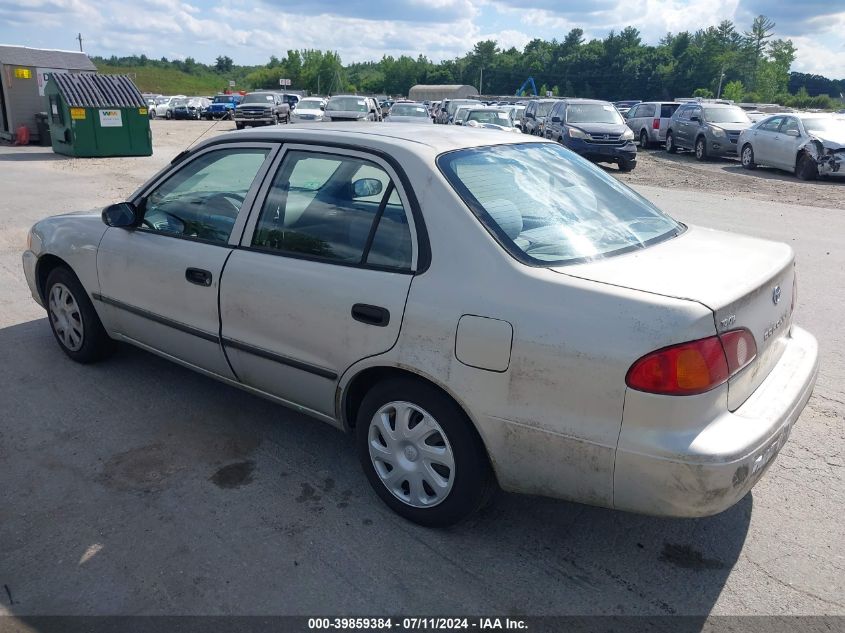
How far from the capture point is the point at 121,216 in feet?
13.7

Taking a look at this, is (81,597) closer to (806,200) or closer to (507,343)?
(507,343)

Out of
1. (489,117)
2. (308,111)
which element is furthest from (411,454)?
(308,111)

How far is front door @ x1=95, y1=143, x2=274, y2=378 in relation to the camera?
12.4 ft

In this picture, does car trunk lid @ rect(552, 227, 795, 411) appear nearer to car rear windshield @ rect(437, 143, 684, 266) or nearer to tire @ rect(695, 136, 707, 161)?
car rear windshield @ rect(437, 143, 684, 266)

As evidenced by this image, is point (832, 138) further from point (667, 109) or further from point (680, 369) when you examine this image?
point (680, 369)

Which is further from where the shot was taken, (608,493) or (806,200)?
(806,200)

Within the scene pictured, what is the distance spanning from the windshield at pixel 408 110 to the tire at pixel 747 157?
9481 millimetres

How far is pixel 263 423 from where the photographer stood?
164 inches

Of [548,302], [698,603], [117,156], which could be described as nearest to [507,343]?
[548,302]

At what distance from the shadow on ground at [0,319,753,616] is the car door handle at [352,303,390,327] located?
0.91 metres

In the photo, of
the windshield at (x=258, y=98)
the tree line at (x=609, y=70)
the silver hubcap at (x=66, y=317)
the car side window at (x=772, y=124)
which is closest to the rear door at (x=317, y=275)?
the silver hubcap at (x=66, y=317)

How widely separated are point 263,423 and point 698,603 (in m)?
2.51

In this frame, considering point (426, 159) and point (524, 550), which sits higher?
point (426, 159)

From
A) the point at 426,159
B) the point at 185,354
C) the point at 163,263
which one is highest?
the point at 426,159
